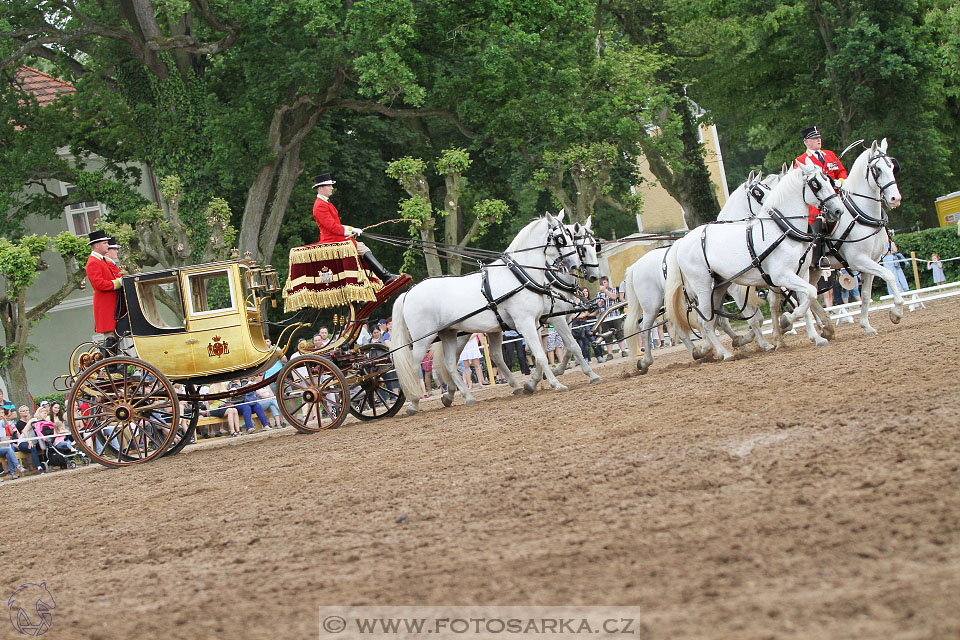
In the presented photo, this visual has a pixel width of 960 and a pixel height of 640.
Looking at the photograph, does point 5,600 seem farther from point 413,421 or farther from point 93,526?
point 413,421

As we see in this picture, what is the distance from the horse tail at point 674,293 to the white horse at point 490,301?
1.22 metres

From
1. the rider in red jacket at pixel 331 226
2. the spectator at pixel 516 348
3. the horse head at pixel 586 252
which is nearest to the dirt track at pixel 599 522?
the horse head at pixel 586 252

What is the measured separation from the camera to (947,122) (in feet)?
97.6

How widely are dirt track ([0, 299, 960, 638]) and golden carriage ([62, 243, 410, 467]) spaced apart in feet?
5.21

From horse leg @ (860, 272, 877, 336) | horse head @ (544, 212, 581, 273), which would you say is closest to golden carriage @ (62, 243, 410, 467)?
horse head @ (544, 212, 581, 273)

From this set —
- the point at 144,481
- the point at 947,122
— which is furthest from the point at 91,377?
the point at 947,122

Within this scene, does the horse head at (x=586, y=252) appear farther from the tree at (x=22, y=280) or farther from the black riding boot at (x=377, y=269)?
the tree at (x=22, y=280)

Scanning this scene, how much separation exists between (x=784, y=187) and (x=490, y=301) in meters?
3.81

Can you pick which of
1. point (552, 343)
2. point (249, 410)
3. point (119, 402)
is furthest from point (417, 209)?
point (119, 402)

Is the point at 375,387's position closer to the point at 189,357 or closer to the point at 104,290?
the point at 189,357

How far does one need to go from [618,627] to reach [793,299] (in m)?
9.55

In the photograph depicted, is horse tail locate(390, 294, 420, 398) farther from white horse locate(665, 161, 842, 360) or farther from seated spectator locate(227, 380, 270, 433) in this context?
seated spectator locate(227, 380, 270, 433)

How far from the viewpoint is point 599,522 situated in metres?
5.05

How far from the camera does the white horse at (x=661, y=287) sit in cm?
1265
